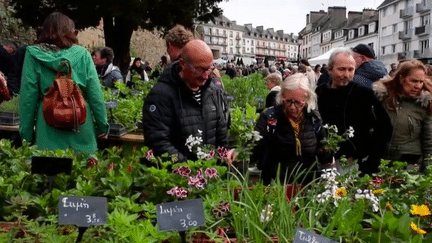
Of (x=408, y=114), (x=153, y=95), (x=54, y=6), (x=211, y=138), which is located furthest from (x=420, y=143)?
(x=54, y=6)

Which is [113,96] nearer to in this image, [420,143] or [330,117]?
[330,117]

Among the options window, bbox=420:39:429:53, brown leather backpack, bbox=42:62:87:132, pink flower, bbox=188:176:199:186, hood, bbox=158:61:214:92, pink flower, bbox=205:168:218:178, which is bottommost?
pink flower, bbox=188:176:199:186

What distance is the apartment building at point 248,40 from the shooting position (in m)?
133

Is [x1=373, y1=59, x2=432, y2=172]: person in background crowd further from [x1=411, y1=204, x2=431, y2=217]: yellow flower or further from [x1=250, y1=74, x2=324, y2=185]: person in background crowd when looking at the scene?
[x1=411, y1=204, x2=431, y2=217]: yellow flower

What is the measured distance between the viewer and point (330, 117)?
142 inches

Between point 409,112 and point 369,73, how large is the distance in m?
0.85

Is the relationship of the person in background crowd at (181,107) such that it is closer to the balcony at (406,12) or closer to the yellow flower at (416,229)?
the yellow flower at (416,229)

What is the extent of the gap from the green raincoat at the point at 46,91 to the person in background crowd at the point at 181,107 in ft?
1.90

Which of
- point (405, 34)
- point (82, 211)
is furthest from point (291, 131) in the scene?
point (405, 34)

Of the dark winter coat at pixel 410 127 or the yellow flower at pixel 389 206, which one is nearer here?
the yellow flower at pixel 389 206

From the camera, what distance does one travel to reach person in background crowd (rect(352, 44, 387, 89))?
4484 millimetres

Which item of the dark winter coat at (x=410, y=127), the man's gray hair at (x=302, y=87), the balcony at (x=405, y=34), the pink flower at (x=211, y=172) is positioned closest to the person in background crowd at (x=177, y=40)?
the man's gray hair at (x=302, y=87)

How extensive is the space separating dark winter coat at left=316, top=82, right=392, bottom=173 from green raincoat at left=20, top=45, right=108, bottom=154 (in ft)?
5.23

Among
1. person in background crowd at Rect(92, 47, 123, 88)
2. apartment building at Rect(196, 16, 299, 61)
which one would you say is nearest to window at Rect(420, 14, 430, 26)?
person in background crowd at Rect(92, 47, 123, 88)
